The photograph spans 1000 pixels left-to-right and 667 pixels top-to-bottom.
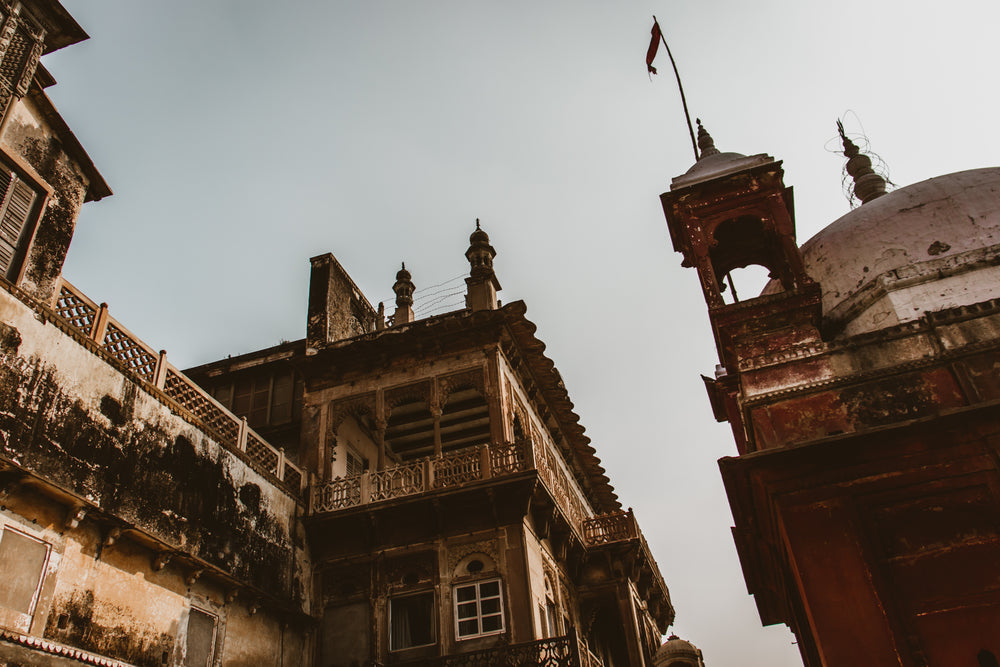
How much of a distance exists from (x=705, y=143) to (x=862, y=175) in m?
5.45

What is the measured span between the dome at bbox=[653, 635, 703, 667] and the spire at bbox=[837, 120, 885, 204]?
Result: 473 inches

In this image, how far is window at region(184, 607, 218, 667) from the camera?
11.4 meters

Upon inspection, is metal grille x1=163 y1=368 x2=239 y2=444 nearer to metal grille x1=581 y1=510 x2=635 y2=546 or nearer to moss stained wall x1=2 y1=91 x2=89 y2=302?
moss stained wall x1=2 y1=91 x2=89 y2=302

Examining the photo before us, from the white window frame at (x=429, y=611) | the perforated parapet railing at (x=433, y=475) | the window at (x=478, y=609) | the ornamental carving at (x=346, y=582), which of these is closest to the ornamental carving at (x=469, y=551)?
the window at (x=478, y=609)

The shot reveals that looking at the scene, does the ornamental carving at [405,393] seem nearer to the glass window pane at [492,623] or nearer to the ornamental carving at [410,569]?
the ornamental carving at [410,569]

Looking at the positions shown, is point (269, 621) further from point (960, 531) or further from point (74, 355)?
point (960, 531)

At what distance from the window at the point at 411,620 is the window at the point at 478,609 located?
0.58m

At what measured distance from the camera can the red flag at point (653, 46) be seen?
19.4 m

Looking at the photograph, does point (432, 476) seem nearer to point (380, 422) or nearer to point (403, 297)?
point (380, 422)

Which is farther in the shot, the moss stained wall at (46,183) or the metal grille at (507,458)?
the metal grille at (507,458)

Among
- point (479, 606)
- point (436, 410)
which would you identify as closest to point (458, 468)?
point (436, 410)

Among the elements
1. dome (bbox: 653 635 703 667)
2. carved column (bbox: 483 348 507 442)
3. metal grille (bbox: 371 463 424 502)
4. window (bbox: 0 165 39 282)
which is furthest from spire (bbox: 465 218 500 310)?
window (bbox: 0 165 39 282)

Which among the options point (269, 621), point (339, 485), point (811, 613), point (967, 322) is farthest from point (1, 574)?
point (967, 322)

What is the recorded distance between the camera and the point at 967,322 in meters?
11.1
